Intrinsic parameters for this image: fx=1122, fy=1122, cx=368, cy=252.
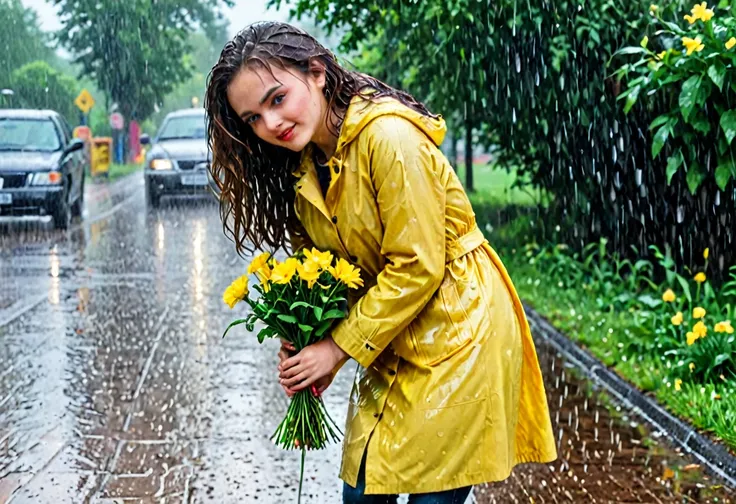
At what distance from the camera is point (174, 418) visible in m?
6.26

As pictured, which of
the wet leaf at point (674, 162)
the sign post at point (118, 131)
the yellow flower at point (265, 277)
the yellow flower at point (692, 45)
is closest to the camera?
the yellow flower at point (265, 277)

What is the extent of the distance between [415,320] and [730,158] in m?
5.43

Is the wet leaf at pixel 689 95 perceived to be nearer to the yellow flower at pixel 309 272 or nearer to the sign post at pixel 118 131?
the yellow flower at pixel 309 272

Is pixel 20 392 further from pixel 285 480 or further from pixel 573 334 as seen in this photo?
pixel 573 334

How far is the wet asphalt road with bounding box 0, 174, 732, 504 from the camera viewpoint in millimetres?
5066

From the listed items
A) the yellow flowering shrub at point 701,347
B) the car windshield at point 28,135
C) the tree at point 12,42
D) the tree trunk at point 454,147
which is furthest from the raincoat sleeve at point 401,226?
the tree at point 12,42

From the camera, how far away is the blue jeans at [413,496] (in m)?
2.67

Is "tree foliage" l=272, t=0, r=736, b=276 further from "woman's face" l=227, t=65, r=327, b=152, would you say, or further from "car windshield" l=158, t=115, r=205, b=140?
"car windshield" l=158, t=115, r=205, b=140

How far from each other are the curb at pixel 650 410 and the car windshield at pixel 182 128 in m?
14.7

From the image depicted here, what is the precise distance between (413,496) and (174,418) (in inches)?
148

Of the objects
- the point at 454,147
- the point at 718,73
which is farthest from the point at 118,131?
the point at 718,73

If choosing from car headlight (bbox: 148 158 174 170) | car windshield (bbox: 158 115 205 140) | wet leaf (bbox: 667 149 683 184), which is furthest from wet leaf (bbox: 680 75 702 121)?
car windshield (bbox: 158 115 205 140)

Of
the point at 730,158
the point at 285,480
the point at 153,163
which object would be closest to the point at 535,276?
the point at 730,158

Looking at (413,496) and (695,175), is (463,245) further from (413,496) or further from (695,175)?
(695,175)
